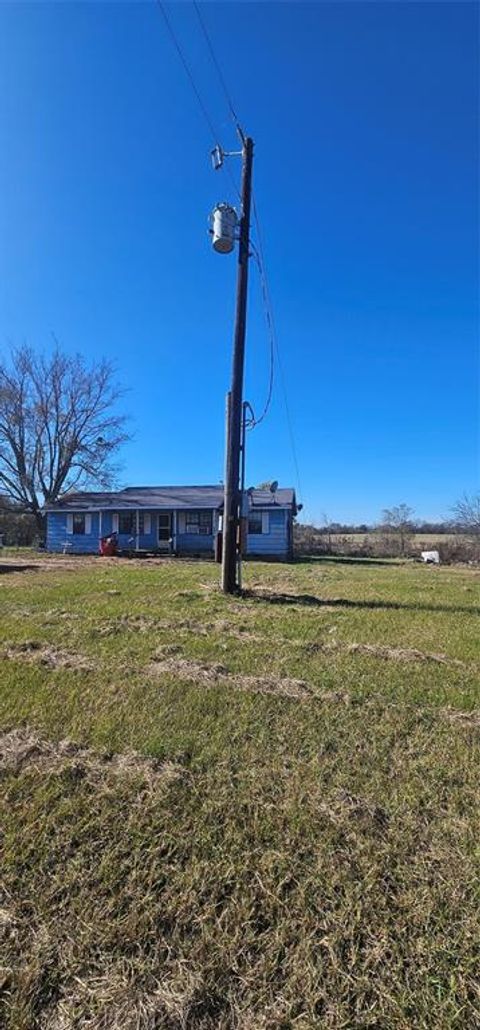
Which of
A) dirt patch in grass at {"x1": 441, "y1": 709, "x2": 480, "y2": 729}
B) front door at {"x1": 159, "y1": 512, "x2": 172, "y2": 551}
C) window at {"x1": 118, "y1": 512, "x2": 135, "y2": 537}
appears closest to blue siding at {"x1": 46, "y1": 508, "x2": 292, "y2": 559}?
front door at {"x1": 159, "y1": 512, "x2": 172, "y2": 551}

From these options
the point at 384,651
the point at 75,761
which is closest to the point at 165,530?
the point at 384,651

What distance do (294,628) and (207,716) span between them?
2845mm

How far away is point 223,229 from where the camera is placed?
8.03 meters

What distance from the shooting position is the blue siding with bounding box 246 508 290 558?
22094 mm

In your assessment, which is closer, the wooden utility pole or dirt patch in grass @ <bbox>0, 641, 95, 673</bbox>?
dirt patch in grass @ <bbox>0, 641, 95, 673</bbox>

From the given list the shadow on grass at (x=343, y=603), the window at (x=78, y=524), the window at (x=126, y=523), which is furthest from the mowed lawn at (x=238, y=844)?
the window at (x=78, y=524)

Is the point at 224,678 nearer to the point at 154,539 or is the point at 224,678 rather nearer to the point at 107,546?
the point at 107,546

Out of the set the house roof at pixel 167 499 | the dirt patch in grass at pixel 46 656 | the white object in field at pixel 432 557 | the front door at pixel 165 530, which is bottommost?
the dirt patch in grass at pixel 46 656

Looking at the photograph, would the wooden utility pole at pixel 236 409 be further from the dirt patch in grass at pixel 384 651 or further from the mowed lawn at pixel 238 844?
the mowed lawn at pixel 238 844

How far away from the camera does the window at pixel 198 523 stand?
22.5 metres

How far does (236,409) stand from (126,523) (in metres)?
16.2

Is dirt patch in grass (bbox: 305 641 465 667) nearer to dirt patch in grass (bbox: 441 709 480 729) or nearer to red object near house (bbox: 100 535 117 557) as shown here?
dirt patch in grass (bbox: 441 709 480 729)

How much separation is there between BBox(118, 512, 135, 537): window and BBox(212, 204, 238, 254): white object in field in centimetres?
1668

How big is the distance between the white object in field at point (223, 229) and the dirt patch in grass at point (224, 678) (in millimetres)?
6886
